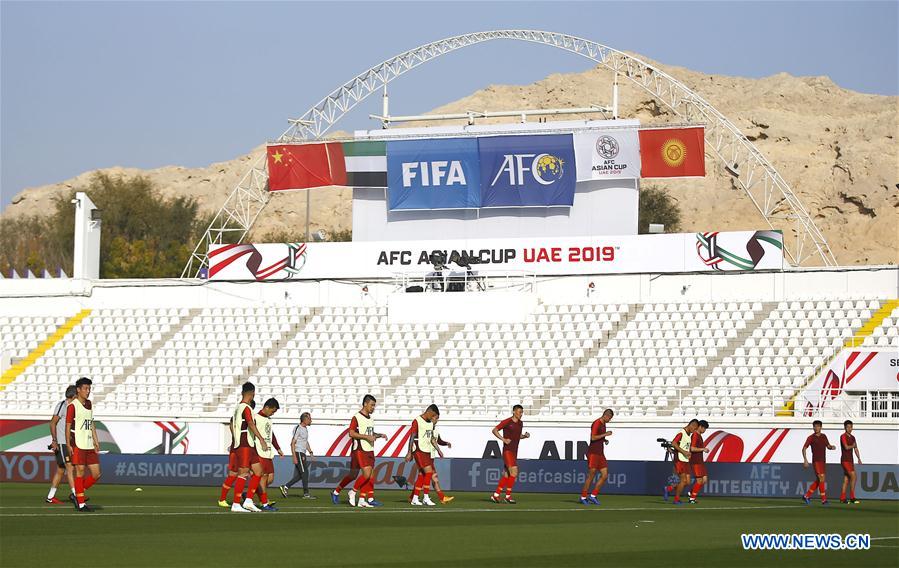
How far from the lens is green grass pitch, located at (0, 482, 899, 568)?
13820 mm

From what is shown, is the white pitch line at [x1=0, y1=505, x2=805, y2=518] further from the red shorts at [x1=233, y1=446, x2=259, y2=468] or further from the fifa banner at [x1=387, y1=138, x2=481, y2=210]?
the fifa banner at [x1=387, y1=138, x2=481, y2=210]

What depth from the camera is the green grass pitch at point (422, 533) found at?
1382 cm

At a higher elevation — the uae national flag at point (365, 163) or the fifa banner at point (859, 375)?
the uae national flag at point (365, 163)

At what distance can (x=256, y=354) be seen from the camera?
43.1 meters

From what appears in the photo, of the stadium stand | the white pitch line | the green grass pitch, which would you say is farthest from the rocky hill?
the green grass pitch

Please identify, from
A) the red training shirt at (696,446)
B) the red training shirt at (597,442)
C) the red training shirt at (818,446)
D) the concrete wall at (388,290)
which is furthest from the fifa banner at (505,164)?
the red training shirt at (597,442)

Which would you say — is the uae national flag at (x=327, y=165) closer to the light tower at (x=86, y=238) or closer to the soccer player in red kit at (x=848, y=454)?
the light tower at (x=86, y=238)

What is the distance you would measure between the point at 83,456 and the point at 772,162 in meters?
95.7

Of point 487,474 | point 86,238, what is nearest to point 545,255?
point 487,474

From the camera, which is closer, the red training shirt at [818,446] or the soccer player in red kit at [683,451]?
the soccer player in red kit at [683,451]

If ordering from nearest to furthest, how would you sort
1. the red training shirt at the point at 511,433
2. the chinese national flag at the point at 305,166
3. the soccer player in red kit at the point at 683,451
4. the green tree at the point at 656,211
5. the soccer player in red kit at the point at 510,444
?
the soccer player in red kit at the point at 510,444
the red training shirt at the point at 511,433
the soccer player in red kit at the point at 683,451
the chinese national flag at the point at 305,166
the green tree at the point at 656,211

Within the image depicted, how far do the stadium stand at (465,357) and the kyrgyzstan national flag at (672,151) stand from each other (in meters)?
4.73

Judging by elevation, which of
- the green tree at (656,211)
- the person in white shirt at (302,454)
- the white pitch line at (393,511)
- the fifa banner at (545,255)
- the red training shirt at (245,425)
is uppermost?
the green tree at (656,211)

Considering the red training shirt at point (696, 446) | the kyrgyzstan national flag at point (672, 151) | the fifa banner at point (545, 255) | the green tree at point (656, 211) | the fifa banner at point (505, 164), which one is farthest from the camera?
the green tree at point (656, 211)
